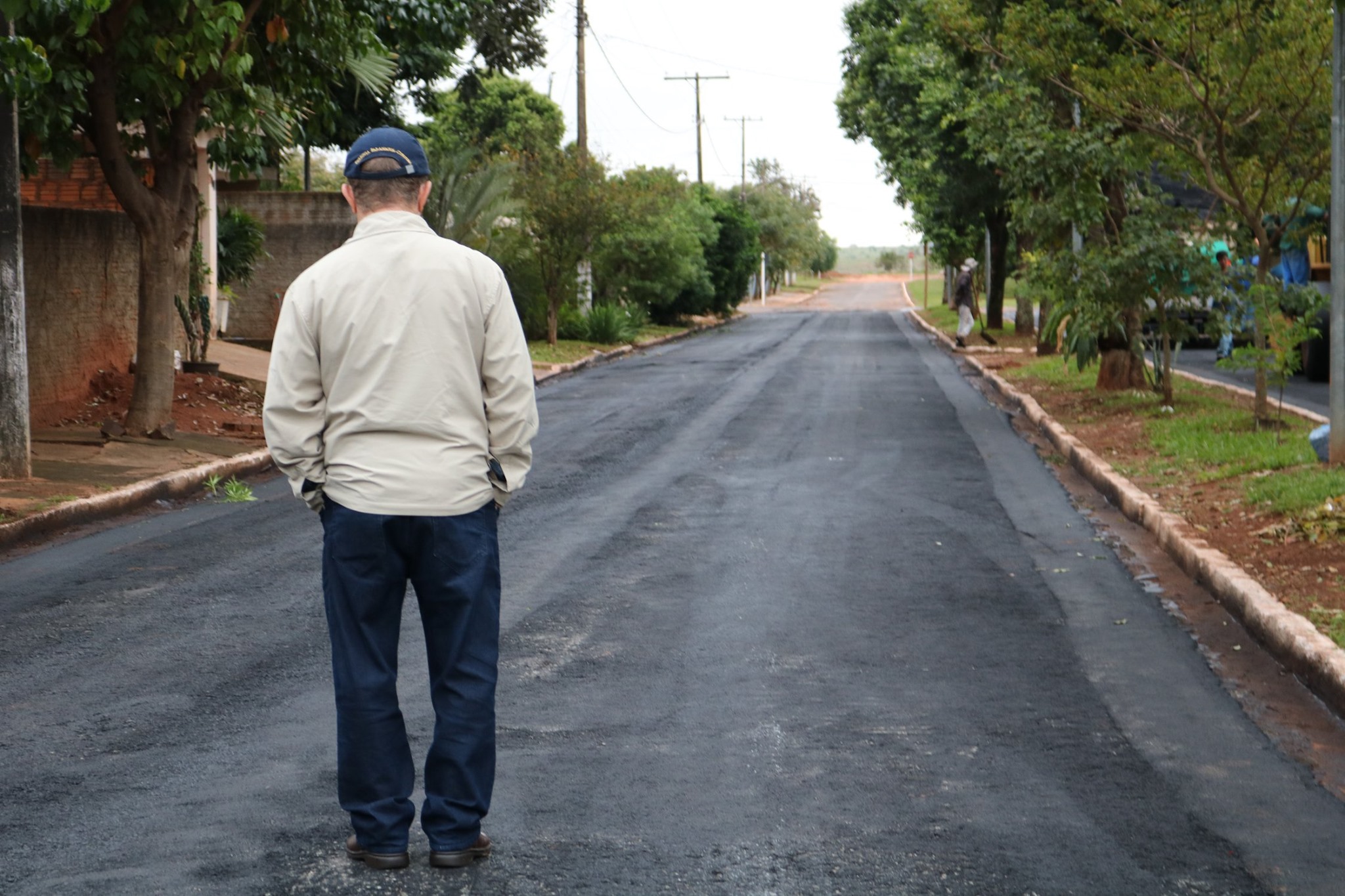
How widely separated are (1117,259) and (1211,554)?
6859 mm

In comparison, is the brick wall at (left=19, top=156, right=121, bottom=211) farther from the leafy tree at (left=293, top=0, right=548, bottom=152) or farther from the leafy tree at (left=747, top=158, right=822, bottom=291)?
the leafy tree at (left=747, top=158, right=822, bottom=291)

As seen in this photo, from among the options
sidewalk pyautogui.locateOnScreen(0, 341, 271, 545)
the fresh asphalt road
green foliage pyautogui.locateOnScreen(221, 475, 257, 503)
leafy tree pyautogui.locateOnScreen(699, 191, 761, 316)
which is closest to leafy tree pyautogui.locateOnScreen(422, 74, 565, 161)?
leafy tree pyautogui.locateOnScreen(699, 191, 761, 316)

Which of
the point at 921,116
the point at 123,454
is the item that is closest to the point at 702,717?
the point at 123,454

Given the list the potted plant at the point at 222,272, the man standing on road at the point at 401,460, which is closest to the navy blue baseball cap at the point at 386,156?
the man standing on road at the point at 401,460

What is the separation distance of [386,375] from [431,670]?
794 mm

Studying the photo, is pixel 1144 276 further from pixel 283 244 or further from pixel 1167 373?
pixel 283 244

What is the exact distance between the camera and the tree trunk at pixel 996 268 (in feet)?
113

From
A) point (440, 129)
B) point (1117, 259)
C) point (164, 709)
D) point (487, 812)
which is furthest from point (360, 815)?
point (440, 129)

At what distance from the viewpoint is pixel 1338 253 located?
10273 mm

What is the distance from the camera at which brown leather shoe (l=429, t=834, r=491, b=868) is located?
4.00 metres

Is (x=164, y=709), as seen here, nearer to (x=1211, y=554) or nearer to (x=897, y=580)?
(x=897, y=580)

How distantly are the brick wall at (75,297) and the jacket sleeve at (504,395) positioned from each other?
11759 millimetres

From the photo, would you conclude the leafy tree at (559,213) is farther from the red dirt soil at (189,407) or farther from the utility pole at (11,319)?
the utility pole at (11,319)

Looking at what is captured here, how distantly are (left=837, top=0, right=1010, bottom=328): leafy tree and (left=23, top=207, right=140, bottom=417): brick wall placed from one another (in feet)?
31.1
